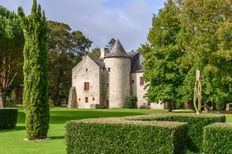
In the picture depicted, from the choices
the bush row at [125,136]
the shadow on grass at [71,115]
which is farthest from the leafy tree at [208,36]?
the bush row at [125,136]

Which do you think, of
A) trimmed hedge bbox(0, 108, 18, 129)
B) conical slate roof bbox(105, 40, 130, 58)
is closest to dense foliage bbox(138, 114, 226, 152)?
trimmed hedge bbox(0, 108, 18, 129)

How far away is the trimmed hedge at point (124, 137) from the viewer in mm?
10891

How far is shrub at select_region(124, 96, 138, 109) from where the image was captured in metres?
65.9

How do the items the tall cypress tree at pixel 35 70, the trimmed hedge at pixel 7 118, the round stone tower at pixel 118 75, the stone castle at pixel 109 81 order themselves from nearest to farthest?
1. the tall cypress tree at pixel 35 70
2. the trimmed hedge at pixel 7 118
3. the round stone tower at pixel 118 75
4. the stone castle at pixel 109 81

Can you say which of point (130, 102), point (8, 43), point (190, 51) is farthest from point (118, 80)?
point (8, 43)

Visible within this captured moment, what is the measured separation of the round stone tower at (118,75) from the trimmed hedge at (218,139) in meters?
56.1

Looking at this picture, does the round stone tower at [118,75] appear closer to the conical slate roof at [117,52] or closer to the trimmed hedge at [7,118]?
the conical slate roof at [117,52]

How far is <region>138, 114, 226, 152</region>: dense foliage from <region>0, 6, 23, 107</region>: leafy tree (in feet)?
73.9

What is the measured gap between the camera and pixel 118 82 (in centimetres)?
6738

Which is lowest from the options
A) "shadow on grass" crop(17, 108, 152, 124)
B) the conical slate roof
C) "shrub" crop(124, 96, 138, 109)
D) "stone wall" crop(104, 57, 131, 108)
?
"shadow on grass" crop(17, 108, 152, 124)

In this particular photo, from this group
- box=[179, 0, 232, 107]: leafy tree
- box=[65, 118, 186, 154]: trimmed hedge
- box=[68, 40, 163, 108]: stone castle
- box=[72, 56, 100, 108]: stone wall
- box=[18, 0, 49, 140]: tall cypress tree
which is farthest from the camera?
box=[72, 56, 100, 108]: stone wall

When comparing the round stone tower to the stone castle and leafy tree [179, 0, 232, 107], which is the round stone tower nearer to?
the stone castle

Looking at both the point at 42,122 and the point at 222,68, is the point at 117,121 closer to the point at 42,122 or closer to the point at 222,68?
the point at 42,122

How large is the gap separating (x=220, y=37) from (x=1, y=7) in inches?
741
